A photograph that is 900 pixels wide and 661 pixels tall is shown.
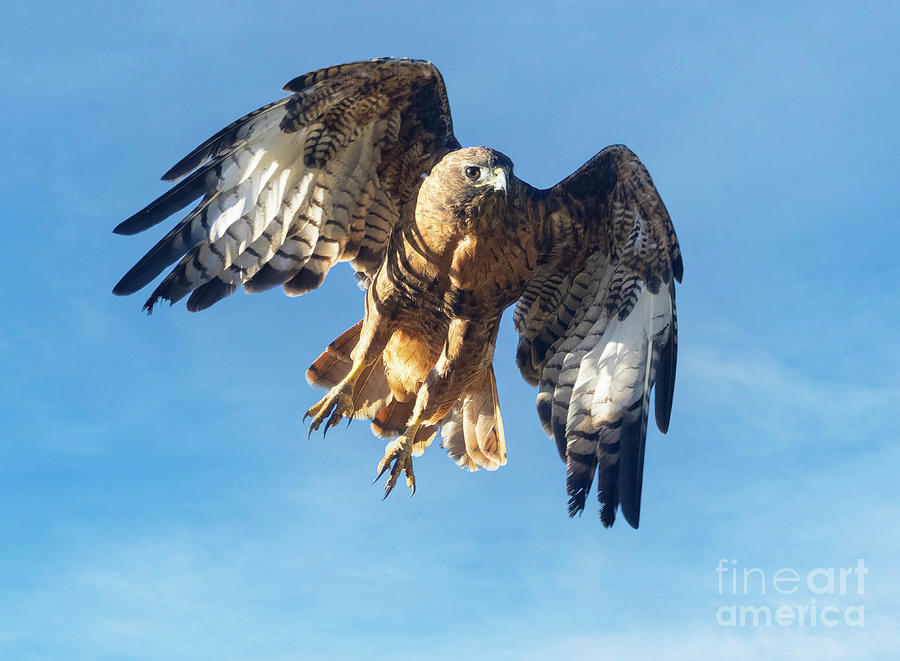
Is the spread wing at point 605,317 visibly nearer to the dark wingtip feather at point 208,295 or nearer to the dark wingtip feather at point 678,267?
the dark wingtip feather at point 678,267

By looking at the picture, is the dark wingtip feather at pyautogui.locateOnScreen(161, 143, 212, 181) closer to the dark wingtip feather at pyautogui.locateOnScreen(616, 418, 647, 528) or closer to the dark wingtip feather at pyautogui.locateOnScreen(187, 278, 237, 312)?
the dark wingtip feather at pyautogui.locateOnScreen(187, 278, 237, 312)

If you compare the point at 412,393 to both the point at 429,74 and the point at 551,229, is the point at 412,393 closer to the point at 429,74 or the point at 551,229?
the point at 551,229

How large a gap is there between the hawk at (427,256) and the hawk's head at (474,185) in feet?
0.04

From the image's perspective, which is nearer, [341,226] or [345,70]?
[345,70]

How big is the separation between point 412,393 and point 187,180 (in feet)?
8.28

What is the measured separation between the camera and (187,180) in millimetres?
6832

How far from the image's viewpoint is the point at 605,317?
305 inches

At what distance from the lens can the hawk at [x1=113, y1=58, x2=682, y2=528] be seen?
6.82m

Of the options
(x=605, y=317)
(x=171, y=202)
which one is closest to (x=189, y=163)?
(x=171, y=202)

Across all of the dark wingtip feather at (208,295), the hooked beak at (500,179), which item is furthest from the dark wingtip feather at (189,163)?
the hooked beak at (500,179)

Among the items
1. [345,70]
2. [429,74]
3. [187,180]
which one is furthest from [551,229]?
[187,180]

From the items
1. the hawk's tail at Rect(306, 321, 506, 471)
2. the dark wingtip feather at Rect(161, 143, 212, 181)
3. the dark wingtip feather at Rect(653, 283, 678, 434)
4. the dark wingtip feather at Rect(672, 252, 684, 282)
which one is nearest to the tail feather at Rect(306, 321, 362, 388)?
the hawk's tail at Rect(306, 321, 506, 471)

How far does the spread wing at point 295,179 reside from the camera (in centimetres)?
681

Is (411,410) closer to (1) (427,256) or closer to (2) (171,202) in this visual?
(1) (427,256)
